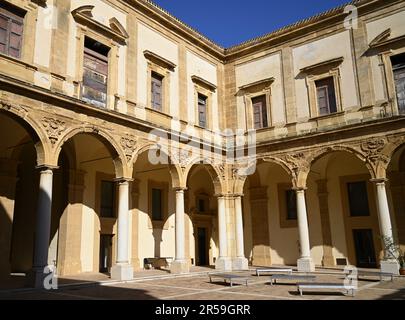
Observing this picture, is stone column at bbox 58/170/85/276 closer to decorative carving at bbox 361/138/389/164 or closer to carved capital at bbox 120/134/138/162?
carved capital at bbox 120/134/138/162

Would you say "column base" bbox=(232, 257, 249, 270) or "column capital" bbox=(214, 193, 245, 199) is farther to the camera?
"column capital" bbox=(214, 193, 245, 199)

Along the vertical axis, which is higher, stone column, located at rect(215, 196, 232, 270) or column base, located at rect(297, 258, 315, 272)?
stone column, located at rect(215, 196, 232, 270)

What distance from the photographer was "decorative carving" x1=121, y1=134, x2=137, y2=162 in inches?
522

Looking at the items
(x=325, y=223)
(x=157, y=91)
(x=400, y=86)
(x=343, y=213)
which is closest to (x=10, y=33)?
(x=157, y=91)

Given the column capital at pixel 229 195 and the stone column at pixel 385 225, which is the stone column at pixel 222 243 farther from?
the stone column at pixel 385 225

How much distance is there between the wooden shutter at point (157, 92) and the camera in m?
15.4

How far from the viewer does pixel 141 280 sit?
504 inches

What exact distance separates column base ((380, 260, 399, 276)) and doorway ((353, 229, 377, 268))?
296 cm

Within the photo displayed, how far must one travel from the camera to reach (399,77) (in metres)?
14.8

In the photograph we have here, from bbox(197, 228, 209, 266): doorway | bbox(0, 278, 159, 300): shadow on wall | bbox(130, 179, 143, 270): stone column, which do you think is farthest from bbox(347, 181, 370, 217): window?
bbox(0, 278, 159, 300): shadow on wall

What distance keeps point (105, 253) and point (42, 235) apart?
17.8 feet

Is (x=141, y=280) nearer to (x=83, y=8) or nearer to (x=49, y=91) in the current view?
(x=49, y=91)

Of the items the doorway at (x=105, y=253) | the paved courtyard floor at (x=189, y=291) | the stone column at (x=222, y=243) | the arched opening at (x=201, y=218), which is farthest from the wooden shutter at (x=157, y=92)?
the paved courtyard floor at (x=189, y=291)

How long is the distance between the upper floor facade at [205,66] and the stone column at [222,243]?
3128 millimetres
